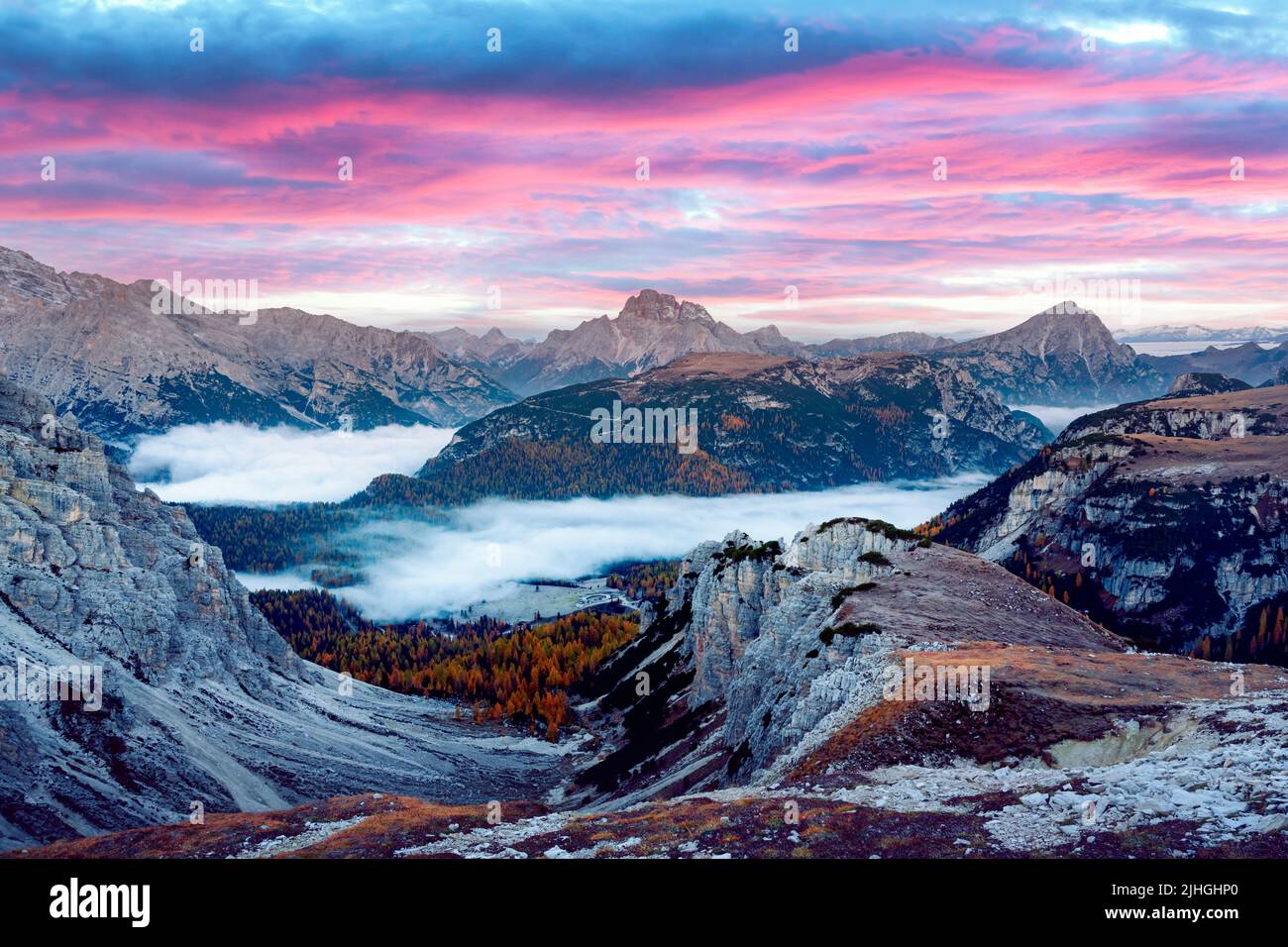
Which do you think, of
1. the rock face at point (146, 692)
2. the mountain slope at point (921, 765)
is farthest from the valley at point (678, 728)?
the rock face at point (146, 692)

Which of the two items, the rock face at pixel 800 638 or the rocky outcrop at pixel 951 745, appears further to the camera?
the rock face at pixel 800 638

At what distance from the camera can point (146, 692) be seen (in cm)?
12106

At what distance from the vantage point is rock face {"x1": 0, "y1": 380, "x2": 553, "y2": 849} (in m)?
93.2

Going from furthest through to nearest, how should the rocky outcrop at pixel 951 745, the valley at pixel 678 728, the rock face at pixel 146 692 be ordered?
the rock face at pixel 146 692 → the valley at pixel 678 728 → the rocky outcrop at pixel 951 745

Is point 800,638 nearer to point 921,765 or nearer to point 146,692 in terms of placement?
point 921,765

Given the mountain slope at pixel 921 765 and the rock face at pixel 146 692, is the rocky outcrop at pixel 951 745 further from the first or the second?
the rock face at pixel 146 692

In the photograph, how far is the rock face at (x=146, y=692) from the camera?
93.2m

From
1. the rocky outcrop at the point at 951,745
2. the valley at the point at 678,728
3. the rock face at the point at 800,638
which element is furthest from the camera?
the rock face at the point at 800,638

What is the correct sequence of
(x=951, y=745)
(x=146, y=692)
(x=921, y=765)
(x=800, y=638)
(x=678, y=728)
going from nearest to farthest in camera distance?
1. (x=921, y=765)
2. (x=951, y=745)
3. (x=800, y=638)
4. (x=146, y=692)
5. (x=678, y=728)

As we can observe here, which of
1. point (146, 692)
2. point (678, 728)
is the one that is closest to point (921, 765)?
point (678, 728)

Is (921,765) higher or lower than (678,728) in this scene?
higher

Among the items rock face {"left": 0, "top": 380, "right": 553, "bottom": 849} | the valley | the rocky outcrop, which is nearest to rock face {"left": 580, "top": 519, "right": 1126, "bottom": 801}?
the rocky outcrop
